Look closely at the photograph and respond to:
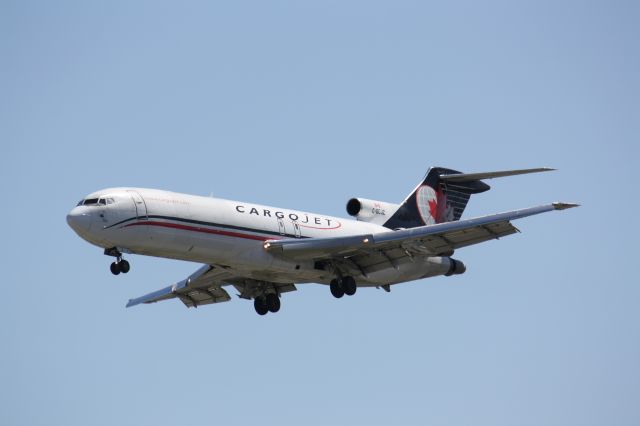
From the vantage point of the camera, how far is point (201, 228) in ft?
128

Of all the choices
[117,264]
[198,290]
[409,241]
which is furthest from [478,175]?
[117,264]

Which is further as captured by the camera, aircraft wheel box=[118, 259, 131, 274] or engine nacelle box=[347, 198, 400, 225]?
engine nacelle box=[347, 198, 400, 225]

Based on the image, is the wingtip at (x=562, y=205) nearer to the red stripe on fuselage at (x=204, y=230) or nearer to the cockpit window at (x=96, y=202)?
the red stripe on fuselage at (x=204, y=230)

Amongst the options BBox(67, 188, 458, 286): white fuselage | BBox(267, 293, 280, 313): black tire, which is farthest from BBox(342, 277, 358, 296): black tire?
BBox(267, 293, 280, 313): black tire

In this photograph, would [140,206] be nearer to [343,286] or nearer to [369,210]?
[343,286]

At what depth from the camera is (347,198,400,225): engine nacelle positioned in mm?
44750

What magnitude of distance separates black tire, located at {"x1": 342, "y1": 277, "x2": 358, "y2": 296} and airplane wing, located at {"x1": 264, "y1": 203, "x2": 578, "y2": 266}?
30.1 inches

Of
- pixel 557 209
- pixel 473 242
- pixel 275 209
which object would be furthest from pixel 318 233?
pixel 557 209

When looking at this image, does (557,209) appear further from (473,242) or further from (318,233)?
(318,233)

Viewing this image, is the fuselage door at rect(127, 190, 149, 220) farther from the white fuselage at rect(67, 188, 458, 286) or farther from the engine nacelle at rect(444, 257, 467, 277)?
the engine nacelle at rect(444, 257, 467, 277)

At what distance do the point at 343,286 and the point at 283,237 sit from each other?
2.87 metres

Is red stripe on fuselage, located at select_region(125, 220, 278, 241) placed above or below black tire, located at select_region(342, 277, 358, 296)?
above

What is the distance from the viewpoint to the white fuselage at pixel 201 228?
124ft

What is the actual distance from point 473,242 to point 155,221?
10.3 m
